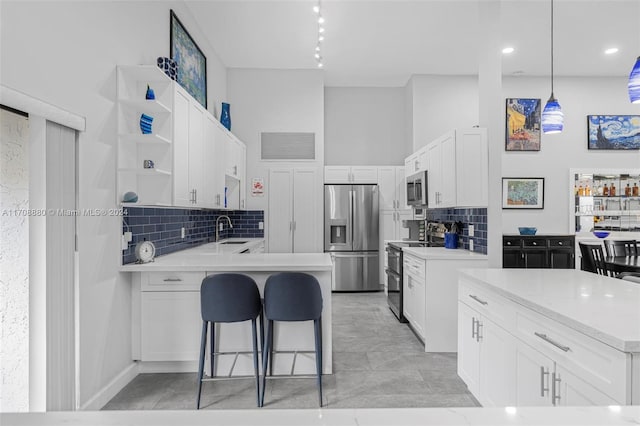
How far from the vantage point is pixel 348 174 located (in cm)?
639

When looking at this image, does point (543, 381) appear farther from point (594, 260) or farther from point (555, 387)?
point (594, 260)

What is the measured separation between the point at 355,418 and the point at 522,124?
6442mm

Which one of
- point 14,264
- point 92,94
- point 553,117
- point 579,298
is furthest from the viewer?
point 553,117

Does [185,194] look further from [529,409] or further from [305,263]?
[529,409]

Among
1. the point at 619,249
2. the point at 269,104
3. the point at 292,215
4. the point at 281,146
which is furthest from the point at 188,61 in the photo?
the point at 619,249

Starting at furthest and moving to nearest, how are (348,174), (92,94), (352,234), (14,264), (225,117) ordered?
(348,174)
(352,234)
(225,117)
(92,94)
(14,264)

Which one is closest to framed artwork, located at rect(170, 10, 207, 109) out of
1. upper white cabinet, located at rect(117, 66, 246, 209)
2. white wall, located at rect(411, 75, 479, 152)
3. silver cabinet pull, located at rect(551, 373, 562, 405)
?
upper white cabinet, located at rect(117, 66, 246, 209)

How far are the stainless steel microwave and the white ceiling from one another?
5.54ft

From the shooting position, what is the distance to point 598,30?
15.3ft

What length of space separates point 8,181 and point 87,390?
1.37m

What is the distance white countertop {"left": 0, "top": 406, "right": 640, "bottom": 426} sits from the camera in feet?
2.40

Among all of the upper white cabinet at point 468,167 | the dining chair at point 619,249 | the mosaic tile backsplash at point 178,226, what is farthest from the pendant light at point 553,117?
the mosaic tile backsplash at point 178,226

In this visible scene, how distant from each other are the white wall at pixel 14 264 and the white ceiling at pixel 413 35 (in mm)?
2914

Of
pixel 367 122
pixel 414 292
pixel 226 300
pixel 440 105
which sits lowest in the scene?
pixel 414 292
